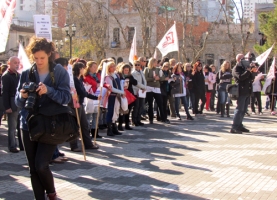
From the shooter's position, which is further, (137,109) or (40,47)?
(137,109)

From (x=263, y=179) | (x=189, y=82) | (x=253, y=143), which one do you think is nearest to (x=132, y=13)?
(x=189, y=82)

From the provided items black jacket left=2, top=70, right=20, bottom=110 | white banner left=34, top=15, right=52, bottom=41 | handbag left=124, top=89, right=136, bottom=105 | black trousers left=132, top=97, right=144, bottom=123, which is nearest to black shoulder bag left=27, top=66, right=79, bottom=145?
black jacket left=2, top=70, right=20, bottom=110

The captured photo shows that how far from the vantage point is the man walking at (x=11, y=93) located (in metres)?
8.87

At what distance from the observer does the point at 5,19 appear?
8.64 meters

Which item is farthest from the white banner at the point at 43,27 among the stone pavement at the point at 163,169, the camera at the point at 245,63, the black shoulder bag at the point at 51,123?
the black shoulder bag at the point at 51,123

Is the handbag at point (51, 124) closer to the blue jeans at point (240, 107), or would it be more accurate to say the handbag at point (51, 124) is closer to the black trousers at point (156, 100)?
the blue jeans at point (240, 107)

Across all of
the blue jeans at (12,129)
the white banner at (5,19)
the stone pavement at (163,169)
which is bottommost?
the stone pavement at (163,169)

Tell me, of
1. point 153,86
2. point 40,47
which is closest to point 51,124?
point 40,47

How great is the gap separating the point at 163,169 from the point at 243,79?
14.9 ft

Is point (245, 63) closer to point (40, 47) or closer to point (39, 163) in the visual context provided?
point (40, 47)

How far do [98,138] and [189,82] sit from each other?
20.1 feet

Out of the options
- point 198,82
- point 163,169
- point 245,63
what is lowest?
point 163,169

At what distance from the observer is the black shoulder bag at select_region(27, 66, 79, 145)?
189 inches

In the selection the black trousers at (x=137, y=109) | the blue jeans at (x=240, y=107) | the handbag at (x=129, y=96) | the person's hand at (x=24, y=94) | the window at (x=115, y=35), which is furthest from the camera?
the window at (x=115, y=35)
